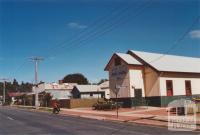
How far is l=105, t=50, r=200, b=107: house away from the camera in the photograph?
3891 centimetres

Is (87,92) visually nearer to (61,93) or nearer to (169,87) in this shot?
(61,93)

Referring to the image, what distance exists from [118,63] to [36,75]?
64.1ft

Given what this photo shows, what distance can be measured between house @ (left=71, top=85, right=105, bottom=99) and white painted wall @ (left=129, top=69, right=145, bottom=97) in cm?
2547

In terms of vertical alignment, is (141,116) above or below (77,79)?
below

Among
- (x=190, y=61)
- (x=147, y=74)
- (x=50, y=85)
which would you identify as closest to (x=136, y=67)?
(x=147, y=74)

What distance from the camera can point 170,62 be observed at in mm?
43750

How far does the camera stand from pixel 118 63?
41656 millimetres

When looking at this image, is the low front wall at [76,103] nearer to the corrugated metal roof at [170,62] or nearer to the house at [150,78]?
the house at [150,78]

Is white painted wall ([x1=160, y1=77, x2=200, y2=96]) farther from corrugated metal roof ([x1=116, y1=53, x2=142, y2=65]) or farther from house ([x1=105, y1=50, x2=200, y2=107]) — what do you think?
corrugated metal roof ([x1=116, y1=53, x2=142, y2=65])

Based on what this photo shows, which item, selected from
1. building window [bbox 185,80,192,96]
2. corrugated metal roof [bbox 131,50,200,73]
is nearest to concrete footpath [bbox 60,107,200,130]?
corrugated metal roof [bbox 131,50,200,73]

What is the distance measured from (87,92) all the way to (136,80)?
2614 centimetres

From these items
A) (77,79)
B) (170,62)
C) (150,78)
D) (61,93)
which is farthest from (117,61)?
(77,79)

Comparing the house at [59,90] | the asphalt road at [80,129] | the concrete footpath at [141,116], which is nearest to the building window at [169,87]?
the concrete footpath at [141,116]

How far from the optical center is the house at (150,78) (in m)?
38.9
